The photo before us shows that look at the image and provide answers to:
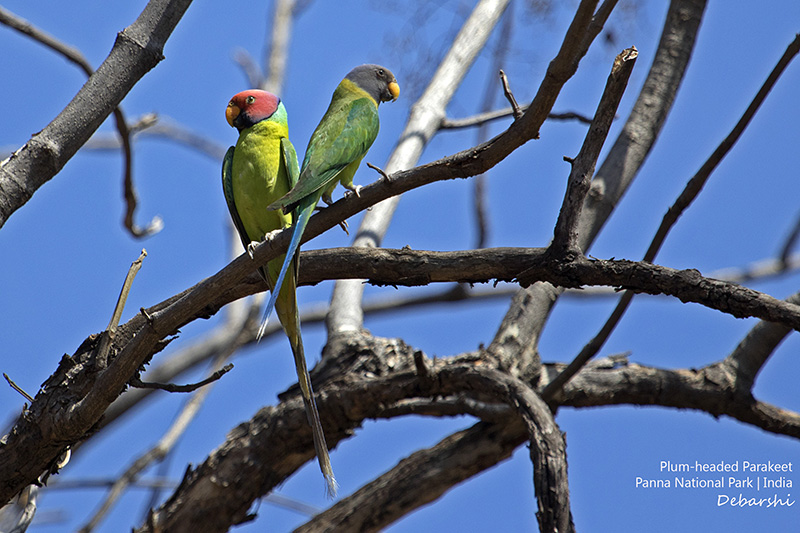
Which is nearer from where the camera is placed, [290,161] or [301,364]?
[301,364]

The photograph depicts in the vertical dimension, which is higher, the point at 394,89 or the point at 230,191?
the point at 394,89

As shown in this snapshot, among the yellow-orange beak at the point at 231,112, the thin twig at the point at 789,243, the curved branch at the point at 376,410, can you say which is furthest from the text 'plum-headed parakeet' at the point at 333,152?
the thin twig at the point at 789,243

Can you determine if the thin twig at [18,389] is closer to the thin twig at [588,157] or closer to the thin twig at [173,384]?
the thin twig at [173,384]

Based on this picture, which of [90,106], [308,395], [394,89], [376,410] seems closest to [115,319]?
[90,106]

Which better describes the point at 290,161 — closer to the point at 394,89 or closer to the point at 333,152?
the point at 333,152

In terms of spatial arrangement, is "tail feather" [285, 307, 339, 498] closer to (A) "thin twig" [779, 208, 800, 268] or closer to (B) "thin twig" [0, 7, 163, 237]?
(B) "thin twig" [0, 7, 163, 237]

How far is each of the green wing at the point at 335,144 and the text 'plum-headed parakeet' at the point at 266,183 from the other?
0.87 feet

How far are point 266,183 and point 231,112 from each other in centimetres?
56

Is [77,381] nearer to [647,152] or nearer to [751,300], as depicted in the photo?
[751,300]

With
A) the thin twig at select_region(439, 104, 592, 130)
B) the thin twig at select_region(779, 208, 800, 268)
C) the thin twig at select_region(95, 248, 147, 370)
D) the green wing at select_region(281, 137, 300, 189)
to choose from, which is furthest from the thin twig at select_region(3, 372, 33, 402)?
the thin twig at select_region(779, 208, 800, 268)

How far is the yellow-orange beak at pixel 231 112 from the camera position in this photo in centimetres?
410

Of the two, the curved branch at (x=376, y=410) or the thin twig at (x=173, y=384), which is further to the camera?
the curved branch at (x=376, y=410)

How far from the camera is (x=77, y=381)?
→ 3.06 m

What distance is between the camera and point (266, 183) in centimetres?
383
